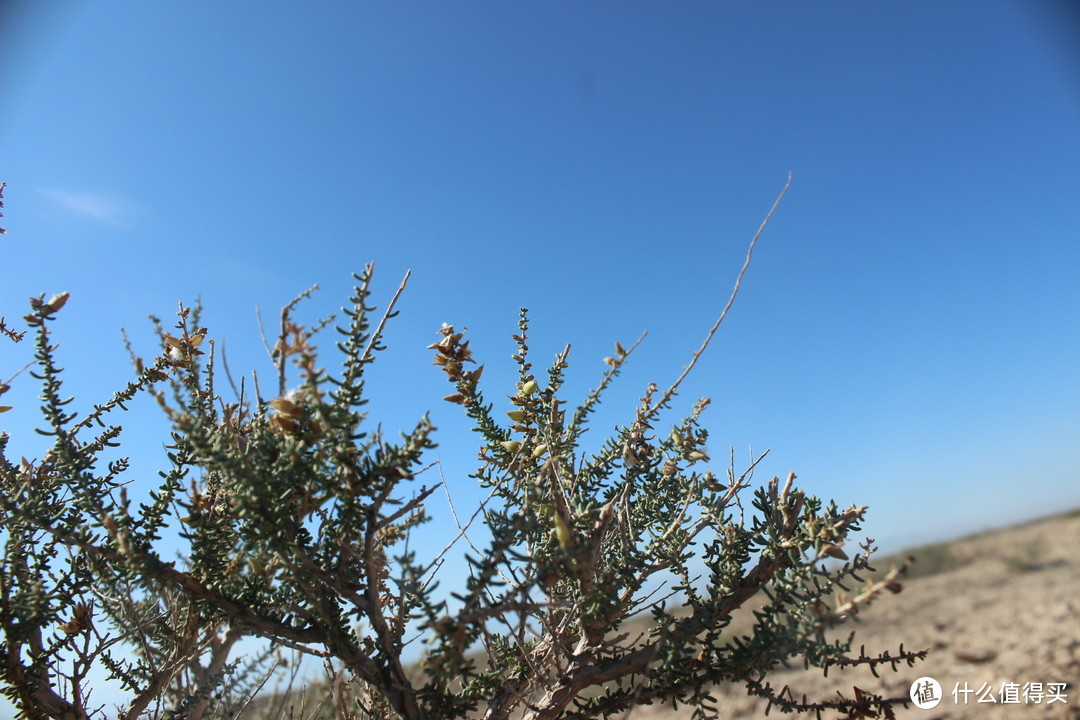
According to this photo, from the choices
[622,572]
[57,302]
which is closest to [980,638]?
[622,572]

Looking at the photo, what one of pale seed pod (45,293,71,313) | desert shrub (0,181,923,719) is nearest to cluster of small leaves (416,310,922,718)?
desert shrub (0,181,923,719)

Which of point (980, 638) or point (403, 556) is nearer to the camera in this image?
point (403, 556)

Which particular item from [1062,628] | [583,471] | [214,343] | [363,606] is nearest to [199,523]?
[363,606]

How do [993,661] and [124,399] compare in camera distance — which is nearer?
[124,399]

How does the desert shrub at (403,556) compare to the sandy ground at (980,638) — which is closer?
the desert shrub at (403,556)

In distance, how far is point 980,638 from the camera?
33.2ft

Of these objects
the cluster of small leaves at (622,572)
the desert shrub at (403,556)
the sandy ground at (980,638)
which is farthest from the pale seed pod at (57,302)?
the sandy ground at (980,638)

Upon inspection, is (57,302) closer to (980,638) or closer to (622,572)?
(622,572)

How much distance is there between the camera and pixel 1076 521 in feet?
93.0

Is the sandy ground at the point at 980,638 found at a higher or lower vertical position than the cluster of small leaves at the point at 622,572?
lower

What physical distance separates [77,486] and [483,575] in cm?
101

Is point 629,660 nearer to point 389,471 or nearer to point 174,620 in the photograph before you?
point 389,471

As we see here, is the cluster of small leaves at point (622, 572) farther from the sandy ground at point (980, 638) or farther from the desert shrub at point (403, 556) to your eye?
the sandy ground at point (980, 638)

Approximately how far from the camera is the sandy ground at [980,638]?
20.4 feet
